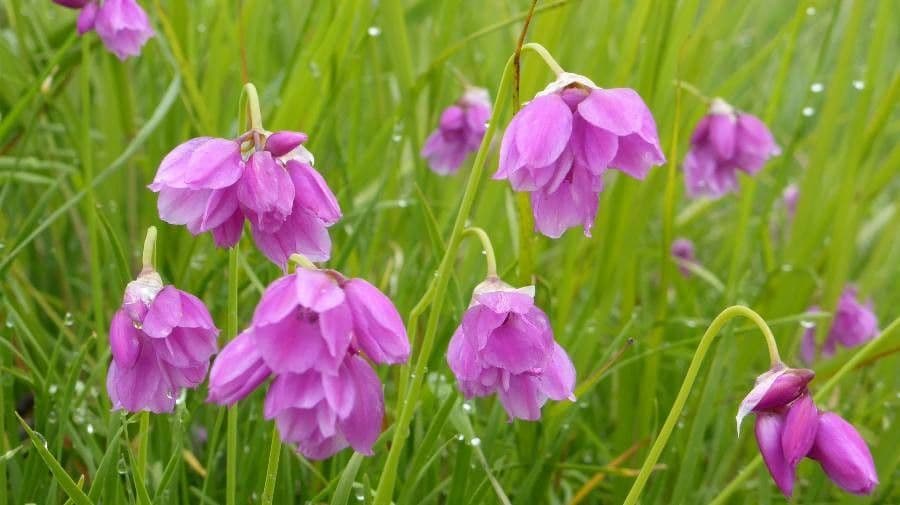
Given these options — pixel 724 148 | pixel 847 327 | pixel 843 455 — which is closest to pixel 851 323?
pixel 847 327

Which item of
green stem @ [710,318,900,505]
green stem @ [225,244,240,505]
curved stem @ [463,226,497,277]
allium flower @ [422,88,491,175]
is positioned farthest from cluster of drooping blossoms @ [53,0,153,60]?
green stem @ [710,318,900,505]

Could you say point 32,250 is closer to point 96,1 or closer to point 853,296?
point 96,1

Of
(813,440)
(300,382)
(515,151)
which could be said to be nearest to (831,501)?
(813,440)

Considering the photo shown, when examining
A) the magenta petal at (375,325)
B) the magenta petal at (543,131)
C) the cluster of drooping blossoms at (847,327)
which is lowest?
the cluster of drooping blossoms at (847,327)

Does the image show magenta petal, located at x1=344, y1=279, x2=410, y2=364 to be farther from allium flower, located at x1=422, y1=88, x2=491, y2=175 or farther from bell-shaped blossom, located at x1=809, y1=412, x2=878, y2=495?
allium flower, located at x1=422, y1=88, x2=491, y2=175

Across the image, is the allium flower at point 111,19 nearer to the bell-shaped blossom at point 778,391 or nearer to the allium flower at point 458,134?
the allium flower at point 458,134

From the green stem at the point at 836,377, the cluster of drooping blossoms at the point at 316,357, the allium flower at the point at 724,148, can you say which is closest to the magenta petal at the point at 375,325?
the cluster of drooping blossoms at the point at 316,357

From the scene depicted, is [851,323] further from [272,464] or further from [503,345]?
[272,464]
